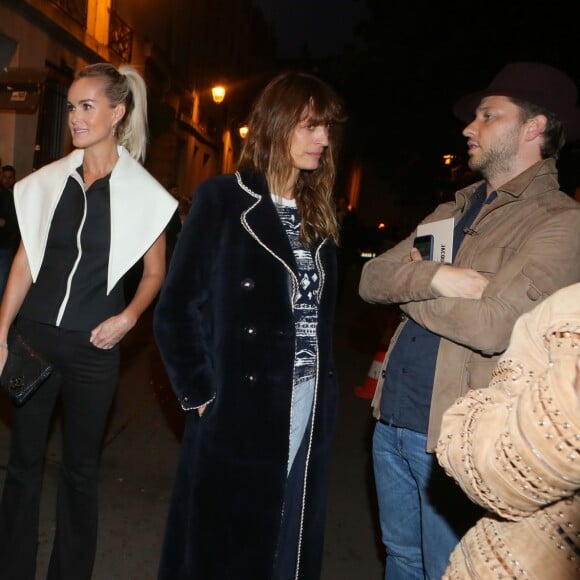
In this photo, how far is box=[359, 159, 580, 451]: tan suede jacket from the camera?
6.38 feet

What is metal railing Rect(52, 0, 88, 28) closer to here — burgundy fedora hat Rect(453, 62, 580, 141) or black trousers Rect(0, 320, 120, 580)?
black trousers Rect(0, 320, 120, 580)

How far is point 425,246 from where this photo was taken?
7.85 ft

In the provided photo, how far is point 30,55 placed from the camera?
10.4 metres

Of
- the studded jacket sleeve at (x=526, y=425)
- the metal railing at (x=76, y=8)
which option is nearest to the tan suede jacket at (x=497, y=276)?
the studded jacket sleeve at (x=526, y=425)

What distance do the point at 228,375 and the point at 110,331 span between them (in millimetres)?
607

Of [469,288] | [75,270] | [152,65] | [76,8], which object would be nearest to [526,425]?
[469,288]

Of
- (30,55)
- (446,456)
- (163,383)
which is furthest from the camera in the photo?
(30,55)

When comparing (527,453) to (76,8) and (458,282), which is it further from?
(76,8)

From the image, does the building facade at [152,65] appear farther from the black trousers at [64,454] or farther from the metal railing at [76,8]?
the black trousers at [64,454]

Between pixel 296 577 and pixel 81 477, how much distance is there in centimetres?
101

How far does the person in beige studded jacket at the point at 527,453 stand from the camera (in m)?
0.90

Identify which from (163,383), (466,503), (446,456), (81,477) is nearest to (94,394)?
(81,477)

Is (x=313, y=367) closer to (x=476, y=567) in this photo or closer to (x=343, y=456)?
(x=476, y=567)

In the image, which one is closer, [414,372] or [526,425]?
[526,425]
